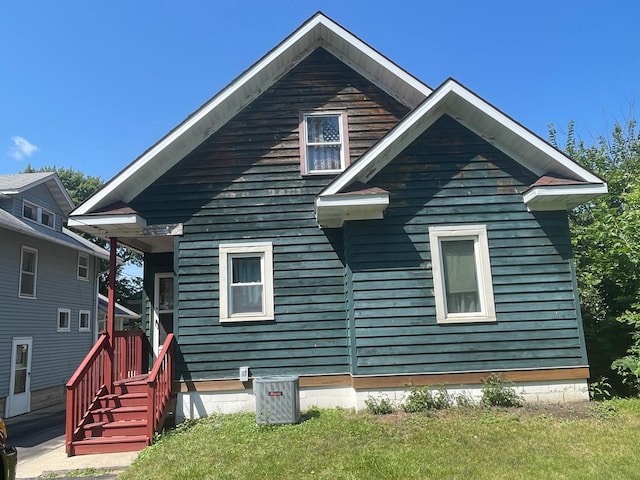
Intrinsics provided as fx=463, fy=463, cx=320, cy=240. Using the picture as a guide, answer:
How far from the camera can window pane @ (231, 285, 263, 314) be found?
8805mm

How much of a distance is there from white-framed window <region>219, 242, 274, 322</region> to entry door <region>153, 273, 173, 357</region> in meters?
2.43

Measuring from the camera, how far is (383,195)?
7.80 meters

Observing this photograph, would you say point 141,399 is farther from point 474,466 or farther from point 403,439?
point 474,466

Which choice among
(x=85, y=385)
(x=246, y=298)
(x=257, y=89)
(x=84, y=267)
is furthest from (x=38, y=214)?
(x=246, y=298)

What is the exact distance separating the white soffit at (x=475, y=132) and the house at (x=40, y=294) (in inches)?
440

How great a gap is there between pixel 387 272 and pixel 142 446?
189 inches

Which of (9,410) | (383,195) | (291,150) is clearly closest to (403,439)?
(383,195)

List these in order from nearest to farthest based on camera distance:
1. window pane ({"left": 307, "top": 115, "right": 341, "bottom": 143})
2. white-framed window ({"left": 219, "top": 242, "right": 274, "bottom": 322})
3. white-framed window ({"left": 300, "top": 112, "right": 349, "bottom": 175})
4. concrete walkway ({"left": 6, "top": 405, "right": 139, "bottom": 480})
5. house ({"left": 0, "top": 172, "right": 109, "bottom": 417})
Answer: concrete walkway ({"left": 6, "top": 405, "right": 139, "bottom": 480}) < white-framed window ({"left": 219, "top": 242, "right": 274, "bottom": 322}) < white-framed window ({"left": 300, "top": 112, "right": 349, "bottom": 175}) < window pane ({"left": 307, "top": 115, "right": 341, "bottom": 143}) < house ({"left": 0, "top": 172, "right": 109, "bottom": 417})

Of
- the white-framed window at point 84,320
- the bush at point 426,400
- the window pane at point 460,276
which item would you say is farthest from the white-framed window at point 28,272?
the window pane at point 460,276

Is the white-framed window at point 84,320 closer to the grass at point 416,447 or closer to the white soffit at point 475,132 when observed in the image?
the grass at point 416,447

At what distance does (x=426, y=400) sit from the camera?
759 cm

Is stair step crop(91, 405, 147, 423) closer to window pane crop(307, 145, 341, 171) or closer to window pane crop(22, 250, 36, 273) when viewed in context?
window pane crop(307, 145, 341, 171)

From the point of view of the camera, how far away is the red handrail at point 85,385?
23.4ft

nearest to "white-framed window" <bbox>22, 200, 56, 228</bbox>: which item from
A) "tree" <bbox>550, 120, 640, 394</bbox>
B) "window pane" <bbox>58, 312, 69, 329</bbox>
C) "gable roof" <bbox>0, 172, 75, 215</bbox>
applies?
"gable roof" <bbox>0, 172, 75, 215</bbox>
